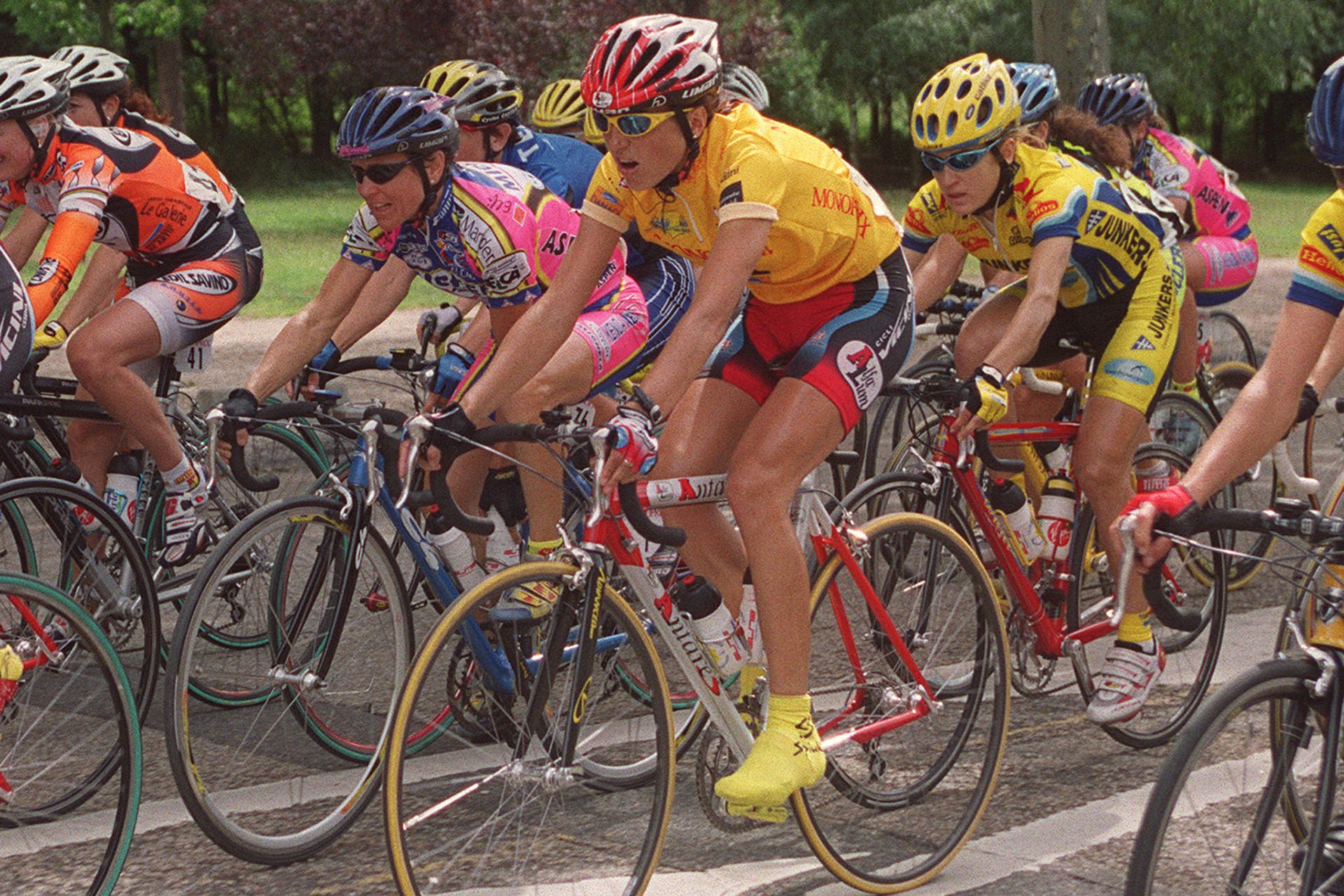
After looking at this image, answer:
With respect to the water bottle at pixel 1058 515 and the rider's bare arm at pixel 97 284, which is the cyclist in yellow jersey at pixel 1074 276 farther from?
the rider's bare arm at pixel 97 284

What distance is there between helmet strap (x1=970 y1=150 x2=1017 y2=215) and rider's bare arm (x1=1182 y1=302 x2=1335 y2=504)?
1870 mm

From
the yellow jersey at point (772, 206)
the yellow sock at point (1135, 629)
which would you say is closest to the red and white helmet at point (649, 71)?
the yellow jersey at point (772, 206)

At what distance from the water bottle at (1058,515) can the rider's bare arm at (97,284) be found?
11.2 feet

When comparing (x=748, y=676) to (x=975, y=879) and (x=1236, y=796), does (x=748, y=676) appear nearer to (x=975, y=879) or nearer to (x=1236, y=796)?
(x=975, y=879)

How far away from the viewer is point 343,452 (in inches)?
229

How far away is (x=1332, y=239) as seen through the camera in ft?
12.2

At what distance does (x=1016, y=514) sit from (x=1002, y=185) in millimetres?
1094

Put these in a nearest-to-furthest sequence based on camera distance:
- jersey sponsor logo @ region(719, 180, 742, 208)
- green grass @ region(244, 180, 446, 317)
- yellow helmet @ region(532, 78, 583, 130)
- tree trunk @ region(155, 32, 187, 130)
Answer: jersey sponsor logo @ region(719, 180, 742, 208), yellow helmet @ region(532, 78, 583, 130), green grass @ region(244, 180, 446, 317), tree trunk @ region(155, 32, 187, 130)

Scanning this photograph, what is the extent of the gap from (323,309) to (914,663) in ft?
7.07

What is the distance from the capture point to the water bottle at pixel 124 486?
235 inches

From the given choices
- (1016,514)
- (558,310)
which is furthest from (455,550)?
(1016,514)

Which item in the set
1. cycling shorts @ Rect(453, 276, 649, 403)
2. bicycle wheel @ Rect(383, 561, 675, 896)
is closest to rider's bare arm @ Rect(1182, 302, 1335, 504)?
bicycle wheel @ Rect(383, 561, 675, 896)

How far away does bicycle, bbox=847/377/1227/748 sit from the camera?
195 inches

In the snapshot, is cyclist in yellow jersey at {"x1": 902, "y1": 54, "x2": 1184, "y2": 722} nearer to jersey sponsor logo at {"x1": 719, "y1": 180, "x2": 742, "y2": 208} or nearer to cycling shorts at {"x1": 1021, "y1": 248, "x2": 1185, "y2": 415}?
cycling shorts at {"x1": 1021, "y1": 248, "x2": 1185, "y2": 415}
